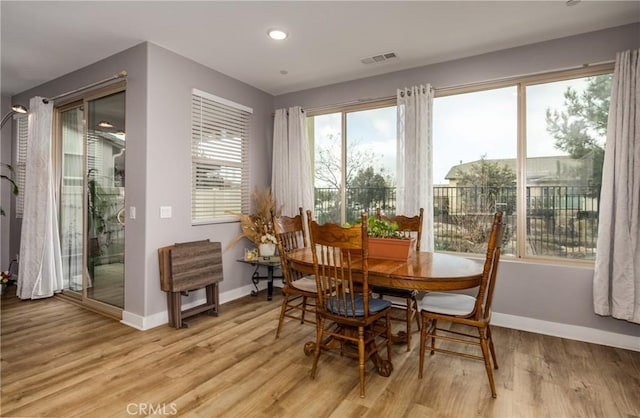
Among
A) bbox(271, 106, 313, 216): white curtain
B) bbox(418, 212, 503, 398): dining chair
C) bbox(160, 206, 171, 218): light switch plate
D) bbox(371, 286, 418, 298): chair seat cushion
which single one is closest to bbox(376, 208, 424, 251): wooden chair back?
bbox(371, 286, 418, 298): chair seat cushion

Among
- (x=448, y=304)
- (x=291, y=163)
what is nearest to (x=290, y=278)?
(x=448, y=304)

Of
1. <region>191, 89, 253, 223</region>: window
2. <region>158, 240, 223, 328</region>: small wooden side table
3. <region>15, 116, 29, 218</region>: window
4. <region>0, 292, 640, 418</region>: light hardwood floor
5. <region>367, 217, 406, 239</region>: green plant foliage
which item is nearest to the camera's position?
<region>0, 292, 640, 418</region>: light hardwood floor

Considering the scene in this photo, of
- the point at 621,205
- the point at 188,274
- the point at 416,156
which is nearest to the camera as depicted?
the point at 621,205

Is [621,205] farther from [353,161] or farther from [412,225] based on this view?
[353,161]

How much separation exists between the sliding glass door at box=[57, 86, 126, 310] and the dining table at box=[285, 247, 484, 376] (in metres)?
2.16

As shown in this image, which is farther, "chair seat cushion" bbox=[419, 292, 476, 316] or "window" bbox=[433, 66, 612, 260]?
"window" bbox=[433, 66, 612, 260]

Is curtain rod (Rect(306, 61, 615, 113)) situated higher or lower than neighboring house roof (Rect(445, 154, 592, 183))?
higher

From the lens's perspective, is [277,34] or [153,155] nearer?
[277,34]

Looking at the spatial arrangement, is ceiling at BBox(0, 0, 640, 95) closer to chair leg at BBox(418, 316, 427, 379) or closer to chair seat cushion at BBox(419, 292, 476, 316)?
chair seat cushion at BBox(419, 292, 476, 316)

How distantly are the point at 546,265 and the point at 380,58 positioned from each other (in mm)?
2643

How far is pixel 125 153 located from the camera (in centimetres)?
340

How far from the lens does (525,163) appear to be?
3311 mm

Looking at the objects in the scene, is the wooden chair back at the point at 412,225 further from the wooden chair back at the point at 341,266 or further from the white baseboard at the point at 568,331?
the white baseboard at the point at 568,331

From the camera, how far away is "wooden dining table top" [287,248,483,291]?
2.04m
